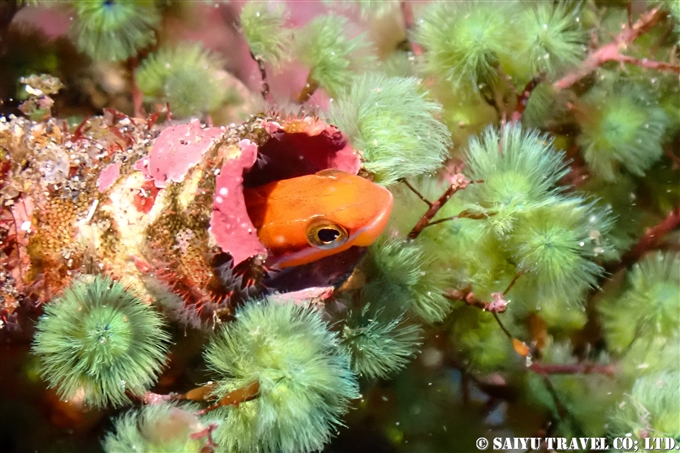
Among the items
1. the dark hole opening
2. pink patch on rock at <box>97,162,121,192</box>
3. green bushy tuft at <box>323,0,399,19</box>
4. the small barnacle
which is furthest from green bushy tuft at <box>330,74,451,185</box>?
the small barnacle

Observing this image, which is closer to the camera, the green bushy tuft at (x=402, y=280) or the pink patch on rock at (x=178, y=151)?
the pink patch on rock at (x=178, y=151)

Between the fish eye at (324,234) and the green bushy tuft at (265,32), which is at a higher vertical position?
the green bushy tuft at (265,32)

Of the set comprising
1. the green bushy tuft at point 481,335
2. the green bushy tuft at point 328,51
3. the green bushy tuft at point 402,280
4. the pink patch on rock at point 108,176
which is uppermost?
the green bushy tuft at point 328,51

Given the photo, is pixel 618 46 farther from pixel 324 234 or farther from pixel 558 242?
pixel 324 234

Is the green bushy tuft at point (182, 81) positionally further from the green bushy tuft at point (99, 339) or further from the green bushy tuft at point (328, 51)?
the green bushy tuft at point (99, 339)

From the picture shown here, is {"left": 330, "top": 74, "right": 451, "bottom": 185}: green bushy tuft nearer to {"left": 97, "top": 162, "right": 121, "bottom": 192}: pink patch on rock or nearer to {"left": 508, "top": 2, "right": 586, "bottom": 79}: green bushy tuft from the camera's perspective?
{"left": 508, "top": 2, "right": 586, "bottom": 79}: green bushy tuft

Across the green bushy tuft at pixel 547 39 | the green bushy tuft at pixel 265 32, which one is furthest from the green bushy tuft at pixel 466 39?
the green bushy tuft at pixel 265 32

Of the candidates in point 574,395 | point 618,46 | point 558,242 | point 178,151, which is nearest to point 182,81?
point 178,151

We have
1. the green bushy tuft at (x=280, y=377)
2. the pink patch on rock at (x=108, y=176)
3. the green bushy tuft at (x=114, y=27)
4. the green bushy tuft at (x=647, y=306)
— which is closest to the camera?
the green bushy tuft at (x=280, y=377)
